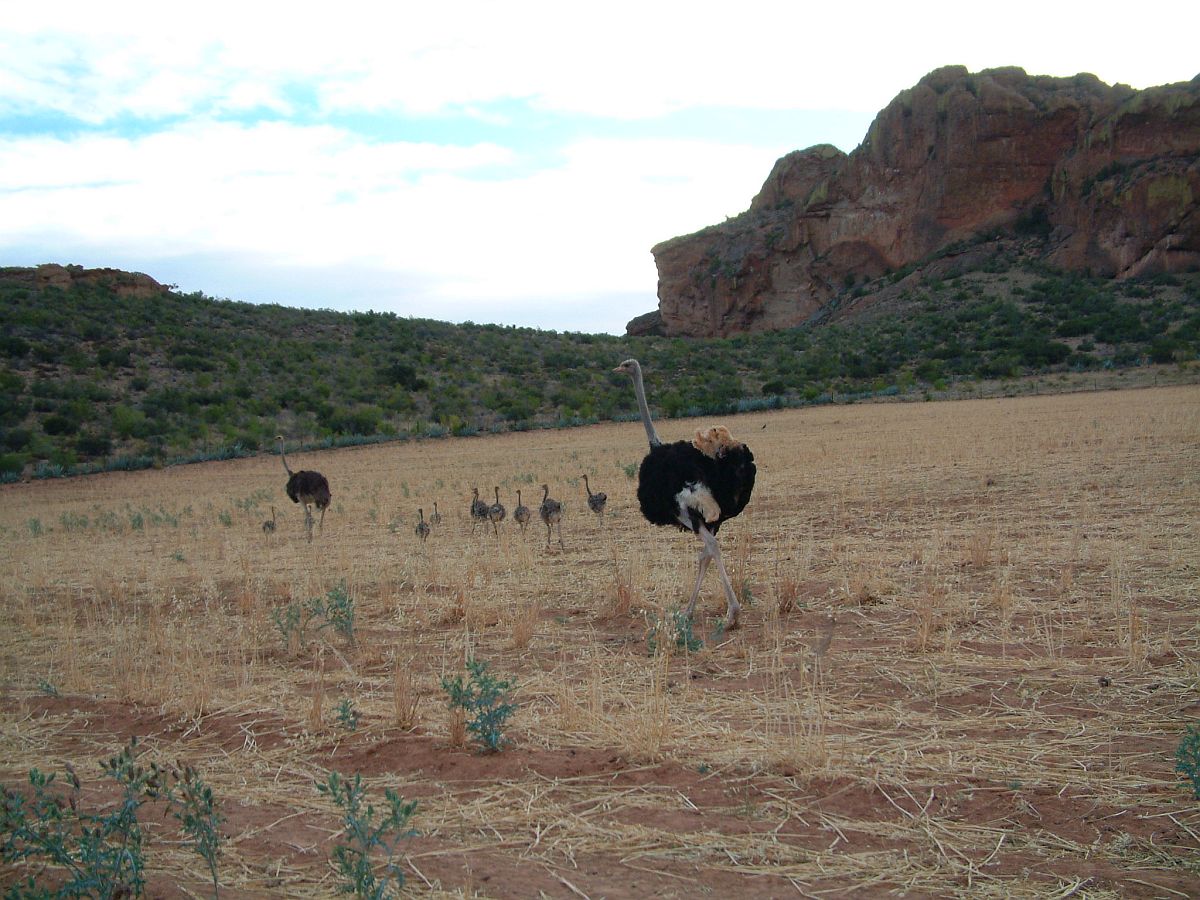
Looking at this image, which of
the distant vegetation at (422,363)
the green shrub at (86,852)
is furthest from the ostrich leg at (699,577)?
the distant vegetation at (422,363)

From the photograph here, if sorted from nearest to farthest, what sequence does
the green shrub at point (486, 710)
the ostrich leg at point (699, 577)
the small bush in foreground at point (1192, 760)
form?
the small bush in foreground at point (1192, 760)
the green shrub at point (486, 710)
the ostrich leg at point (699, 577)

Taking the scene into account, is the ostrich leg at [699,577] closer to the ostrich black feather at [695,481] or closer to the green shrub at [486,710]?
the ostrich black feather at [695,481]

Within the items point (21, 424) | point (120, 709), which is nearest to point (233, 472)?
point (21, 424)

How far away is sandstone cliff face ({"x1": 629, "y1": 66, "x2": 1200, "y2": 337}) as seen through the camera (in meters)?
58.5

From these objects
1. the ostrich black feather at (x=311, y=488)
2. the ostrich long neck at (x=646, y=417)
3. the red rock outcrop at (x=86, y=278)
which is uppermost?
the red rock outcrop at (x=86, y=278)

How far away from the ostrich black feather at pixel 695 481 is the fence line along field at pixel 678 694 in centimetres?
80

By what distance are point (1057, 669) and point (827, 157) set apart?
278 feet

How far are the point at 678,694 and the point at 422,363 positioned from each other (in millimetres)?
43239

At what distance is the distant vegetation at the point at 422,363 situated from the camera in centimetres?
3509

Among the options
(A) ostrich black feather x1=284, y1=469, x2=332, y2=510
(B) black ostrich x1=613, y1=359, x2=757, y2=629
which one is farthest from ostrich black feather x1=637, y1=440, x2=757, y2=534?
(A) ostrich black feather x1=284, y1=469, x2=332, y2=510

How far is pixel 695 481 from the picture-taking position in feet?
24.5

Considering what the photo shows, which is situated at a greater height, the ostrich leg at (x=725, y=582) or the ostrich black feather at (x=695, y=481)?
the ostrich black feather at (x=695, y=481)

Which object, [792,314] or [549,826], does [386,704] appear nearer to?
[549,826]

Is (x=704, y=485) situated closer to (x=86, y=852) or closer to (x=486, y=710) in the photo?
(x=486, y=710)
